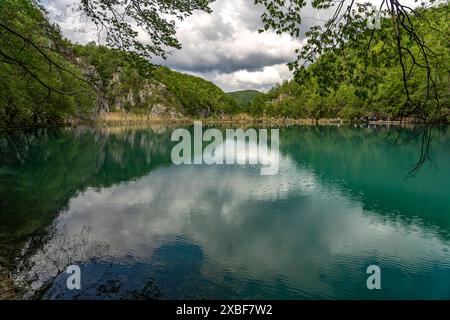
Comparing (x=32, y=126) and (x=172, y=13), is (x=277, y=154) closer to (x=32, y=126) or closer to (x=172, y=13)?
(x=172, y=13)

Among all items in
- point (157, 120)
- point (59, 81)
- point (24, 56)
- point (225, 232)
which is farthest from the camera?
point (157, 120)

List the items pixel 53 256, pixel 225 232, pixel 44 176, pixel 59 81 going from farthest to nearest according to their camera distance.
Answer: pixel 59 81 < pixel 44 176 < pixel 225 232 < pixel 53 256

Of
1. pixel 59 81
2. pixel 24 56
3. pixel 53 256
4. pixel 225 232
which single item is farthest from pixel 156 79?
pixel 53 256

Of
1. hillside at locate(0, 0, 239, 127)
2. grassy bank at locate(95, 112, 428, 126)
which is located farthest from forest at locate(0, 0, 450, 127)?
grassy bank at locate(95, 112, 428, 126)

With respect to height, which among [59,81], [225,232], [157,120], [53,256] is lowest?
[225,232]

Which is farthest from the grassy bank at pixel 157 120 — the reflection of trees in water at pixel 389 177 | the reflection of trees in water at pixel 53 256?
the reflection of trees in water at pixel 53 256

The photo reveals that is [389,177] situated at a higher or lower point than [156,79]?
lower

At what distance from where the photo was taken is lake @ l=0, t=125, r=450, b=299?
991 centimetres

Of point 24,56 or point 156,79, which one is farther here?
point 156,79

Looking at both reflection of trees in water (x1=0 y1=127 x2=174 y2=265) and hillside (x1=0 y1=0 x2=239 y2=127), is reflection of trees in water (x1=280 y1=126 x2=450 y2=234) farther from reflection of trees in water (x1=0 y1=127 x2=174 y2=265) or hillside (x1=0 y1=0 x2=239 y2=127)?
reflection of trees in water (x1=0 y1=127 x2=174 y2=265)

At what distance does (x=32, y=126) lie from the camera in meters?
66.9

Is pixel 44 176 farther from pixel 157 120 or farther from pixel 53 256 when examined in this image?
pixel 157 120

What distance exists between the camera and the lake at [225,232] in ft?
32.5

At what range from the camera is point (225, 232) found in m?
14.9
